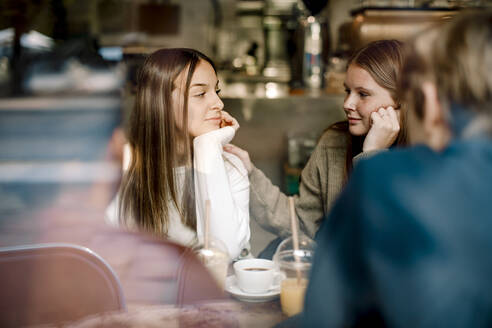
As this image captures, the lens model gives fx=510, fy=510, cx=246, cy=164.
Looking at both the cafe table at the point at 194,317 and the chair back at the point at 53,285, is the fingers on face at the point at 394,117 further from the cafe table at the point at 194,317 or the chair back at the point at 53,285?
the chair back at the point at 53,285

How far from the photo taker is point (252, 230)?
6.02ft

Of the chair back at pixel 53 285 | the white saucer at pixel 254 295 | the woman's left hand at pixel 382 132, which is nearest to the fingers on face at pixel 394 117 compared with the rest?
the woman's left hand at pixel 382 132

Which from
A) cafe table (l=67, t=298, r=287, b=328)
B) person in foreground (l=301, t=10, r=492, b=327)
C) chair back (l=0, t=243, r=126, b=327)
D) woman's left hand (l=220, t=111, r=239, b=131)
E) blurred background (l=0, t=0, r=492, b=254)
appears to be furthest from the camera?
blurred background (l=0, t=0, r=492, b=254)

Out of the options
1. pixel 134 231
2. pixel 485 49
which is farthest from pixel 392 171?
pixel 134 231

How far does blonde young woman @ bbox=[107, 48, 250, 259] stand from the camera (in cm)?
163

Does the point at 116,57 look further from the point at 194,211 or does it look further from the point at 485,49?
the point at 485,49

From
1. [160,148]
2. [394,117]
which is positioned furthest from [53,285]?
[394,117]

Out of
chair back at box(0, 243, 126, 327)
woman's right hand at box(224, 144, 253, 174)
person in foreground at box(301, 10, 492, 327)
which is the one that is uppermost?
person in foreground at box(301, 10, 492, 327)

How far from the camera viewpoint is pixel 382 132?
5.48ft

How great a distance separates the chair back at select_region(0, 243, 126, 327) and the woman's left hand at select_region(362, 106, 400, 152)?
91 centimetres

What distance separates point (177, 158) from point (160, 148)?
7cm

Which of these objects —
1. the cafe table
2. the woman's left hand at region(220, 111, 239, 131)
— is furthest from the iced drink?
the woman's left hand at region(220, 111, 239, 131)

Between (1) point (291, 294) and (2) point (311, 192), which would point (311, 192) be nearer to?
(2) point (311, 192)

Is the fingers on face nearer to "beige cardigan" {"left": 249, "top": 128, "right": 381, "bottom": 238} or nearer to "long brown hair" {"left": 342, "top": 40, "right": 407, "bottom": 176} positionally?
"long brown hair" {"left": 342, "top": 40, "right": 407, "bottom": 176}
